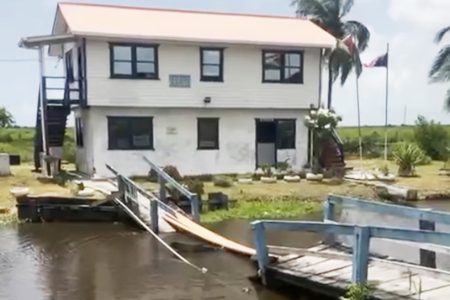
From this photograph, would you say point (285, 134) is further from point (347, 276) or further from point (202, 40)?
point (347, 276)

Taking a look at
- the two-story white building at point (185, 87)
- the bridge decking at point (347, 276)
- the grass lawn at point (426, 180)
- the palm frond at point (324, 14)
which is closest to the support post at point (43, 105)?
the two-story white building at point (185, 87)

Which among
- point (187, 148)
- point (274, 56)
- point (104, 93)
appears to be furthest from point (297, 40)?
point (104, 93)

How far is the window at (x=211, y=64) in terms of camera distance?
2605cm

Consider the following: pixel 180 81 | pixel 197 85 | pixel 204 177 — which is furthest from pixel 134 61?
pixel 204 177

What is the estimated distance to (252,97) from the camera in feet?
87.3

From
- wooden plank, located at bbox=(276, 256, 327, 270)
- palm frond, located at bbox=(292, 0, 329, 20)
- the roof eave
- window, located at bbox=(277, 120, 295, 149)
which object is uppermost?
palm frond, located at bbox=(292, 0, 329, 20)

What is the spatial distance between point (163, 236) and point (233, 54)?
1217 cm

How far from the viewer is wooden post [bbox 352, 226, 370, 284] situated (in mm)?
9102

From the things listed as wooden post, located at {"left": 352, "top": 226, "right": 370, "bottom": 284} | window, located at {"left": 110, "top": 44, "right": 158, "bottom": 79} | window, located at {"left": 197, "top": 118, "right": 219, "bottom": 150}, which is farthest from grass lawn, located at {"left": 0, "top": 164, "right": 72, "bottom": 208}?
wooden post, located at {"left": 352, "top": 226, "right": 370, "bottom": 284}

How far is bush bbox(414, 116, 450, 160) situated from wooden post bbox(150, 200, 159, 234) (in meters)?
24.0

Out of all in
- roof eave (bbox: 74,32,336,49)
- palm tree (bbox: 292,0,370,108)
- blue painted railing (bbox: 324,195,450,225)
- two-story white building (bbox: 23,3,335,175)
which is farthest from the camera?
palm tree (bbox: 292,0,370,108)

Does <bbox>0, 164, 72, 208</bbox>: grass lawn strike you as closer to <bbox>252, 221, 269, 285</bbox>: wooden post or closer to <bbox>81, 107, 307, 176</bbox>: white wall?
<bbox>81, 107, 307, 176</bbox>: white wall

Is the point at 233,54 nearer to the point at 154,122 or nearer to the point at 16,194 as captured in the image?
the point at 154,122

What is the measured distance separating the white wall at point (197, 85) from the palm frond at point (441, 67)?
25.9ft
